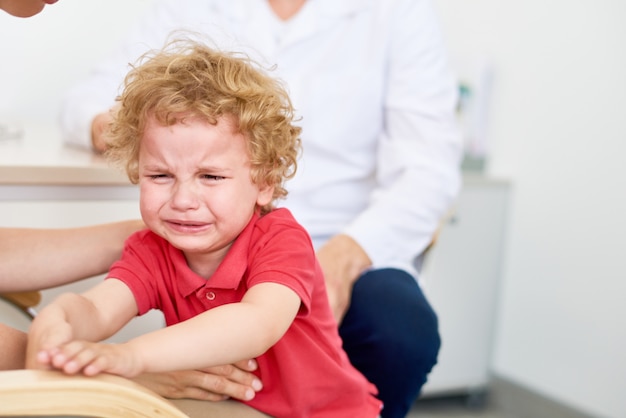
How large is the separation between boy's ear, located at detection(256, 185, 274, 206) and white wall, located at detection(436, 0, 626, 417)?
4.39 ft

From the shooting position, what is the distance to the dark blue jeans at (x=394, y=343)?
1.20 m

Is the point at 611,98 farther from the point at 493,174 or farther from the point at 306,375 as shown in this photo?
the point at 306,375

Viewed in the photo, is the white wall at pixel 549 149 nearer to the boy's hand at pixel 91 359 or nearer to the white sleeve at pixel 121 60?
the white sleeve at pixel 121 60

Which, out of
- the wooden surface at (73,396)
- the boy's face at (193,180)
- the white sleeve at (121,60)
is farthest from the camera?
the white sleeve at (121,60)

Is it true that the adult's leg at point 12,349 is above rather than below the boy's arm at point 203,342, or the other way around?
below

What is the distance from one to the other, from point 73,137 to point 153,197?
2.22ft

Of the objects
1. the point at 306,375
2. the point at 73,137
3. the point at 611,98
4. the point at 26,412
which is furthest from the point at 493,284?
the point at 26,412

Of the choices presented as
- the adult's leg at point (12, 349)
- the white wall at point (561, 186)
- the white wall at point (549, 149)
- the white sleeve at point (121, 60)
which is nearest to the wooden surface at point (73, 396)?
the adult's leg at point (12, 349)

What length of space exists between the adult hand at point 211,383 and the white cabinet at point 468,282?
1.36 meters

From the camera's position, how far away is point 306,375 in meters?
0.91

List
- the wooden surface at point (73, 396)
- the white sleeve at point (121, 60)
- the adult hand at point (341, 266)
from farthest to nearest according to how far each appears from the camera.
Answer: the white sleeve at point (121, 60)
the adult hand at point (341, 266)
the wooden surface at point (73, 396)

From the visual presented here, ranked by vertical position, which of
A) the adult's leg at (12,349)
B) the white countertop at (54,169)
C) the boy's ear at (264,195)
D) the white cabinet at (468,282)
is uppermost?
the boy's ear at (264,195)

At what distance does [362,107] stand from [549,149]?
866mm

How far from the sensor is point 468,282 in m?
2.27
